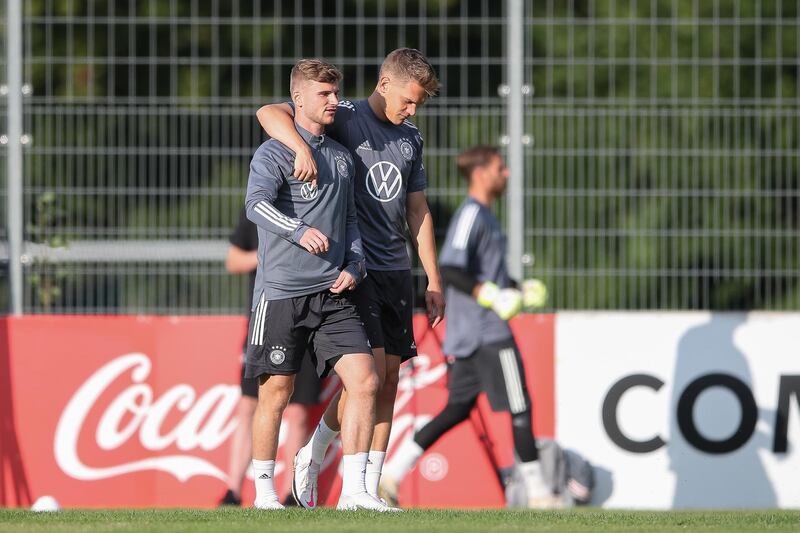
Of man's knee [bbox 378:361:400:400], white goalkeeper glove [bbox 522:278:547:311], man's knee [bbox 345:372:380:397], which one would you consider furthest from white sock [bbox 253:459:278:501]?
white goalkeeper glove [bbox 522:278:547:311]

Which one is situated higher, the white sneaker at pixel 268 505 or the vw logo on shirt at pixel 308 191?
the vw logo on shirt at pixel 308 191

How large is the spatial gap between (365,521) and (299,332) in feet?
3.30

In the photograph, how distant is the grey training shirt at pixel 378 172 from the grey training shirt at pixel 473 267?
2.75 m

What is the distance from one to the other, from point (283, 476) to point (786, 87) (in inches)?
200

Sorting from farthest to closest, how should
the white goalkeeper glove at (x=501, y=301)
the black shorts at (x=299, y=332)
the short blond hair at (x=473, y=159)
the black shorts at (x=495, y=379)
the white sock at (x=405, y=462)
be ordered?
the short blond hair at (x=473, y=159) < the white sock at (x=405, y=462) < the black shorts at (x=495, y=379) < the white goalkeeper glove at (x=501, y=301) < the black shorts at (x=299, y=332)

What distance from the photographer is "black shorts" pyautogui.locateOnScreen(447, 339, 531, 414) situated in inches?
407

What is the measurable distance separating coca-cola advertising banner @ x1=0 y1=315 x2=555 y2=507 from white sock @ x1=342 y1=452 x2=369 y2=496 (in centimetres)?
329

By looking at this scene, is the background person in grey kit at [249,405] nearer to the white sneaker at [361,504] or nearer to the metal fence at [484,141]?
the metal fence at [484,141]

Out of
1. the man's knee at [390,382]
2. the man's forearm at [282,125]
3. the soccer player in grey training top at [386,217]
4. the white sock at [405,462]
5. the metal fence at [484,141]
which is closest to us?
the man's forearm at [282,125]

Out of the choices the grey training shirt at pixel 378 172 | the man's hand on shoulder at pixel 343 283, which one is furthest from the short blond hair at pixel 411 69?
the man's hand on shoulder at pixel 343 283

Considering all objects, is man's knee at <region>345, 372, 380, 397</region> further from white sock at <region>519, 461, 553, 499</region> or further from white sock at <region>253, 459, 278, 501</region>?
white sock at <region>519, 461, 553, 499</region>

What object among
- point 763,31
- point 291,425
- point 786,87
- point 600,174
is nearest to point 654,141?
point 600,174

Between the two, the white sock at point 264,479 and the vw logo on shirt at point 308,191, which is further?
the white sock at point 264,479

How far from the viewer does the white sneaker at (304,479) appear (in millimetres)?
7859
